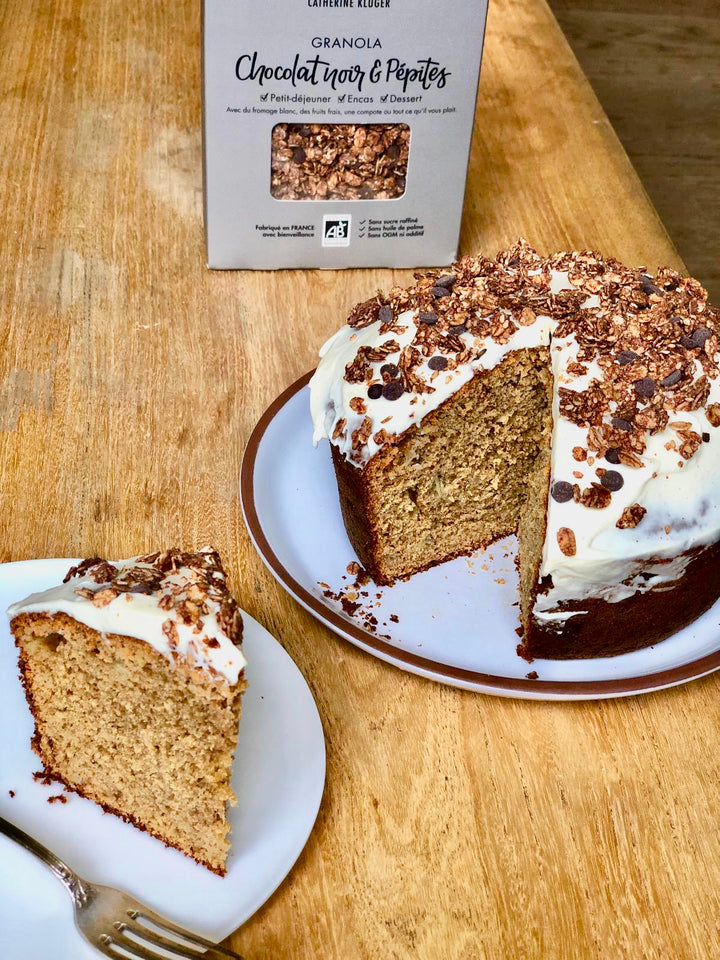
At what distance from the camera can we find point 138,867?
130 centimetres

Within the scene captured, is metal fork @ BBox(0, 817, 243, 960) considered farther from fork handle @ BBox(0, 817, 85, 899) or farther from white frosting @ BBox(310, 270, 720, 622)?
white frosting @ BBox(310, 270, 720, 622)

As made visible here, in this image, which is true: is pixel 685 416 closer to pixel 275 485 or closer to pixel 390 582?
pixel 390 582

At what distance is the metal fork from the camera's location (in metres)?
1.17

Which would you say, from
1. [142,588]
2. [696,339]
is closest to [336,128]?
[696,339]

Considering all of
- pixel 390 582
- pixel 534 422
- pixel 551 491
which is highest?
pixel 551 491

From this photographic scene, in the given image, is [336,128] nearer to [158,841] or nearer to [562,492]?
[562,492]

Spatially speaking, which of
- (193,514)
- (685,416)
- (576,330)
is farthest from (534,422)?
(193,514)

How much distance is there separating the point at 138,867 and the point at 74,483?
733 mm

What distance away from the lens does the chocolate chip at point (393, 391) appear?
164 centimetres

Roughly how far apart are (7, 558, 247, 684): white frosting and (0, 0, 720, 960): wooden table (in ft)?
1.03

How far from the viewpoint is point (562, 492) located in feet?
4.93

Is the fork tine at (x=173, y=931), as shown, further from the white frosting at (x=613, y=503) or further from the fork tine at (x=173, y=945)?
the white frosting at (x=613, y=503)

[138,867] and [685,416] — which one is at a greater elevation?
[685,416]

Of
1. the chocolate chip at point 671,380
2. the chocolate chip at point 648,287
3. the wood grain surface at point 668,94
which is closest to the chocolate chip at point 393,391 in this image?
the chocolate chip at point 671,380
